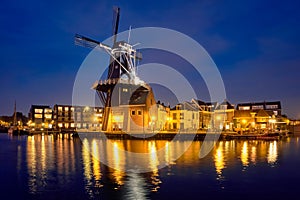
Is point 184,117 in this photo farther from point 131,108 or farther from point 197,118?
point 131,108

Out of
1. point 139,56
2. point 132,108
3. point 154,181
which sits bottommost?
point 154,181

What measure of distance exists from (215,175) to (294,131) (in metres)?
107

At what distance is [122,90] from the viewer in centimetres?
6675

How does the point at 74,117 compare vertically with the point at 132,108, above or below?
below

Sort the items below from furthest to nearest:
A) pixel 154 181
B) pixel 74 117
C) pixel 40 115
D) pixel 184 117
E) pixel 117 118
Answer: pixel 40 115, pixel 74 117, pixel 184 117, pixel 117 118, pixel 154 181

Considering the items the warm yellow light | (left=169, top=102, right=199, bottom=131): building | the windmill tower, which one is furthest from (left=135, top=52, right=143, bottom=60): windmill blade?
(left=169, top=102, right=199, bottom=131): building

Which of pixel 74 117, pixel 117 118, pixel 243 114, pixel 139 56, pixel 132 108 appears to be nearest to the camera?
pixel 132 108

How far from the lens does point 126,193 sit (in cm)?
1608

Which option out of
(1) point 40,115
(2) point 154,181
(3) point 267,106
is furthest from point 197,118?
(1) point 40,115

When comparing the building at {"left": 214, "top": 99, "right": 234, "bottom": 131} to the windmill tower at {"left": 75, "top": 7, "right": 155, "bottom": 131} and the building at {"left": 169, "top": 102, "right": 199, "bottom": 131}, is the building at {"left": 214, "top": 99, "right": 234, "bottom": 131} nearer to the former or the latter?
the building at {"left": 169, "top": 102, "right": 199, "bottom": 131}

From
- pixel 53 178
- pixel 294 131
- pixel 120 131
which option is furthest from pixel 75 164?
pixel 294 131

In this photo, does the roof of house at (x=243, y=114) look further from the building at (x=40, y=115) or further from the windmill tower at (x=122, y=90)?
the building at (x=40, y=115)

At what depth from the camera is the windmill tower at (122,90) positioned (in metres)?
65.9

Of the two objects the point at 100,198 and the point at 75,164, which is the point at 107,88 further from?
the point at 100,198
